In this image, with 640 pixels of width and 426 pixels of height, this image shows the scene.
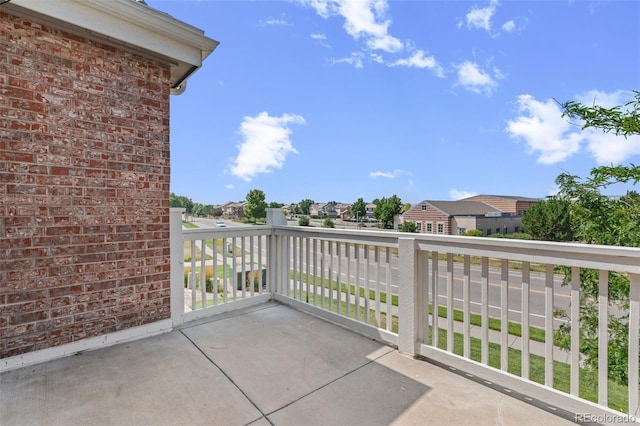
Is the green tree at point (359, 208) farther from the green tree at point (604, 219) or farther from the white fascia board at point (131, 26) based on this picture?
the white fascia board at point (131, 26)

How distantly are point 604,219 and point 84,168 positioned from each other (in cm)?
591

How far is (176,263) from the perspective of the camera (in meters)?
2.97

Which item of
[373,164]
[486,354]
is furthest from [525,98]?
[373,164]

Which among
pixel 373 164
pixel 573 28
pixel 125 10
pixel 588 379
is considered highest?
pixel 373 164

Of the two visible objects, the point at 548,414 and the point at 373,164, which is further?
the point at 373,164

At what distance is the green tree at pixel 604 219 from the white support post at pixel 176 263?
415 cm

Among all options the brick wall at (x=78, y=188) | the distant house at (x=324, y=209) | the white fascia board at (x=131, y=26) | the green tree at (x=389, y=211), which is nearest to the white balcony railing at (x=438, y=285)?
the brick wall at (x=78, y=188)

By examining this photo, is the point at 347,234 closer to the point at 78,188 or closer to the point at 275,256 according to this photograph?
the point at 275,256

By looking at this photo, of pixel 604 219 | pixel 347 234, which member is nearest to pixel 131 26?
pixel 347 234

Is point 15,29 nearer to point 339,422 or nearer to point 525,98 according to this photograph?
point 339,422

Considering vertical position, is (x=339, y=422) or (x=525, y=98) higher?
(x=525, y=98)

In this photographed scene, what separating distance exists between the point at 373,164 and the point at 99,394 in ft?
148

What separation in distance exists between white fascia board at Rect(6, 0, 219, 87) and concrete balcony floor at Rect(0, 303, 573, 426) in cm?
265

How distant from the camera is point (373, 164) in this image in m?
45.1
